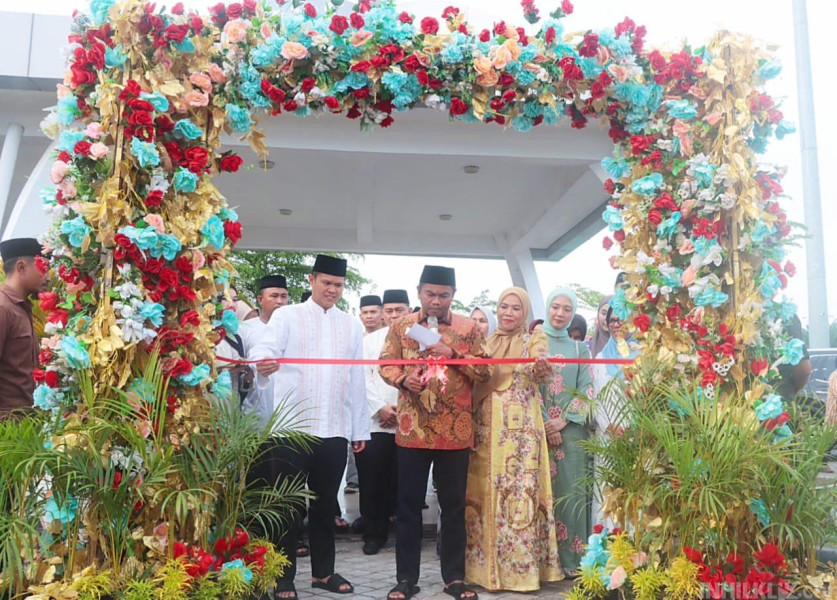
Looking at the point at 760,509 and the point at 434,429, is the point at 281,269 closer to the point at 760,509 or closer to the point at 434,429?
the point at 434,429

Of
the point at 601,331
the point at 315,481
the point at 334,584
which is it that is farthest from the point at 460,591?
the point at 601,331

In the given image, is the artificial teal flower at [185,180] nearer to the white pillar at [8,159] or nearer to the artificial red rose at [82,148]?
the artificial red rose at [82,148]

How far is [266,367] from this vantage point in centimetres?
480

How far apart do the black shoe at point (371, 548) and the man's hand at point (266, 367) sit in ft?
6.52

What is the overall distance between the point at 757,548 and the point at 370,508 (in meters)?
3.19

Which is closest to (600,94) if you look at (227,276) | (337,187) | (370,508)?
(227,276)

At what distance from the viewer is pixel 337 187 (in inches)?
393

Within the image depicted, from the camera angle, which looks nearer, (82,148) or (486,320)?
(82,148)

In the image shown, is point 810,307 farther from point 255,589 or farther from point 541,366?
point 255,589

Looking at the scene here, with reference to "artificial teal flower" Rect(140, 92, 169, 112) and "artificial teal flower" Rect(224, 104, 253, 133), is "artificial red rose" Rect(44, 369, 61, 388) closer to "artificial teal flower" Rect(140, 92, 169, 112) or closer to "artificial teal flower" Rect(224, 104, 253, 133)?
"artificial teal flower" Rect(140, 92, 169, 112)

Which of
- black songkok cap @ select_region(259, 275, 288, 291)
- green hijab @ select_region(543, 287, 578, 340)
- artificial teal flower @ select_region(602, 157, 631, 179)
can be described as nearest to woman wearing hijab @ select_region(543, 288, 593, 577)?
green hijab @ select_region(543, 287, 578, 340)

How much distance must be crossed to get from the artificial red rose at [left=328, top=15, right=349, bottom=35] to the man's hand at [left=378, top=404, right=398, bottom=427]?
3.10 m

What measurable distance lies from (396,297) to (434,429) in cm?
255

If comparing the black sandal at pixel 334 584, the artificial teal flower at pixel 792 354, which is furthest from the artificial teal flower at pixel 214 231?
the artificial teal flower at pixel 792 354
